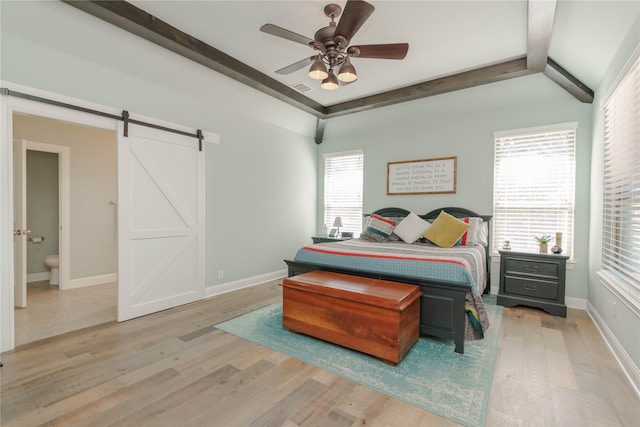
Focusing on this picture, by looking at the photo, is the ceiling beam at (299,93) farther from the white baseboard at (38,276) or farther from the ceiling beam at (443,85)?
the white baseboard at (38,276)

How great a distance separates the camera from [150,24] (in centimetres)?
274

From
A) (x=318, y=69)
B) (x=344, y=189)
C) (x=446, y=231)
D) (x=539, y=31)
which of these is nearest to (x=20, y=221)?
(x=318, y=69)

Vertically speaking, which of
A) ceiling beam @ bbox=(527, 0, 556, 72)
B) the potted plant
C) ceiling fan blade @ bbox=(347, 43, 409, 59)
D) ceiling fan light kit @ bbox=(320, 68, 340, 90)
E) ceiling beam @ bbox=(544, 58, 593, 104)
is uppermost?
ceiling beam @ bbox=(527, 0, 556, 72)

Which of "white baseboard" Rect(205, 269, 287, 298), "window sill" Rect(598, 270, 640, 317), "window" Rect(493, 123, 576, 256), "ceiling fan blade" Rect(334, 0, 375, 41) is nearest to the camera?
"ceiling fan blade" Rect(334, 0, 375, 41)

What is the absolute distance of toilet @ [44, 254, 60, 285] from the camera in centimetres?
461

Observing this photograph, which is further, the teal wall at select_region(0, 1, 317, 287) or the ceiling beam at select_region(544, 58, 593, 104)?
the ceiling beam at select_region(544, 58, 593, 104)

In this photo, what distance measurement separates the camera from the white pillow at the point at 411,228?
438 cm

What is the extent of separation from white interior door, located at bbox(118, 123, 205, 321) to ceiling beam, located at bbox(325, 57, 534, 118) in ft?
8.51

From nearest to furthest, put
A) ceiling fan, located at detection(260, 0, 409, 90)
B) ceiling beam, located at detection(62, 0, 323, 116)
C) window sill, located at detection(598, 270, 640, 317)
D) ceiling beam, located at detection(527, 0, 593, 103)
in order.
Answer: window sill, located at detection(598, 270, 640, 317)
ceiling fan, located at detection(260, 0, 409, 90)
ceiling beam, located at detection(527, 0, 593, 103)
ceiling beam, located at detection(62, 0, 323, 116)

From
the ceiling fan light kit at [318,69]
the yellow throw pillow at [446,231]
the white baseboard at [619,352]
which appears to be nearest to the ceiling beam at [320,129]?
the yellow throw pillow at [446,231]

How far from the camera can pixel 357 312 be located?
2447mm

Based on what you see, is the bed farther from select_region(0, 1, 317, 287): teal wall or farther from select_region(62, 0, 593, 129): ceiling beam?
select_region(62, 0, 593, 129): ceiling beam

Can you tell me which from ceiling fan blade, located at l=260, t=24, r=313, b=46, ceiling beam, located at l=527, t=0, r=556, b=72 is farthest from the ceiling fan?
ceiling beam, located at l=527, t=0, r=556, b=72

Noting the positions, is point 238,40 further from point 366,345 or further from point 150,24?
point 366,345
